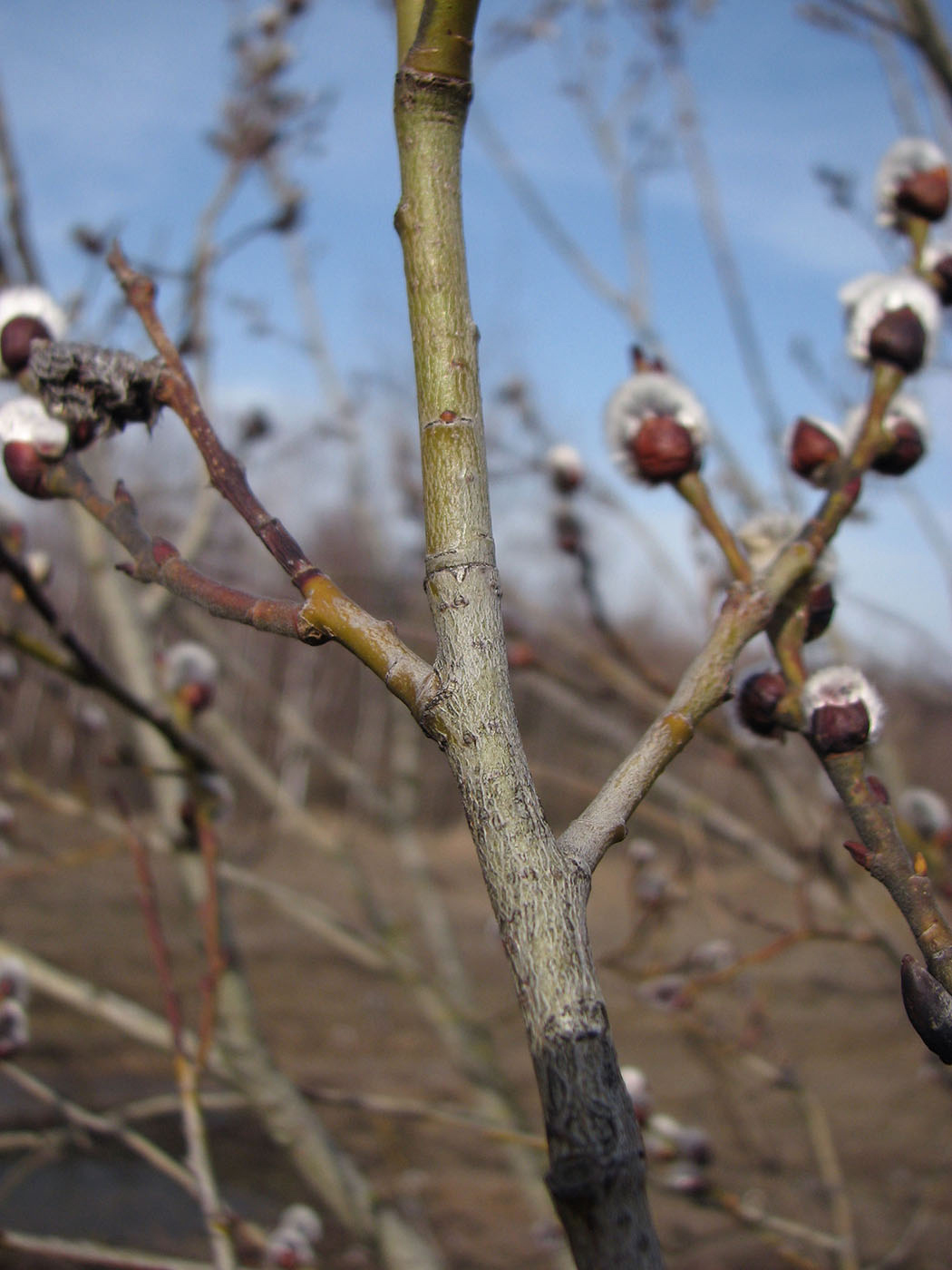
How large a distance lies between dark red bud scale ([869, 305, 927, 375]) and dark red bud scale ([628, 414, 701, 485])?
19cm

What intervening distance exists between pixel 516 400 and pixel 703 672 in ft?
9.81

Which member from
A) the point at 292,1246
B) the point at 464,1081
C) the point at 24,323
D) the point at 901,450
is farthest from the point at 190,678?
the point at 464,1081

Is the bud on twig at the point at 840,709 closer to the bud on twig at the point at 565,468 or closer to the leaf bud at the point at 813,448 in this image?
the leaf bud at the point at 813,448

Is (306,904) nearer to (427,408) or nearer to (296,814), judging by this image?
(296,814)

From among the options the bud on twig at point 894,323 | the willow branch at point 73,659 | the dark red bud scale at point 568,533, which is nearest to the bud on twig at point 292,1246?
the willow branch at point 73,659

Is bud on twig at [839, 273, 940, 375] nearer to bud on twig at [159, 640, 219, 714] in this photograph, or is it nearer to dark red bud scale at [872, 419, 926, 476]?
dark red bud scale at [872, 419, 926, 476]

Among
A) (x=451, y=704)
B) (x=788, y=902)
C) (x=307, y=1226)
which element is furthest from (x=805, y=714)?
(x=788, y=902)

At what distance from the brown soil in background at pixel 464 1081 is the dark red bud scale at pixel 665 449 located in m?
1.08

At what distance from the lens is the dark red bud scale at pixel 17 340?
2.82ft

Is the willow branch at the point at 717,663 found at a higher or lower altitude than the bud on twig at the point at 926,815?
lower

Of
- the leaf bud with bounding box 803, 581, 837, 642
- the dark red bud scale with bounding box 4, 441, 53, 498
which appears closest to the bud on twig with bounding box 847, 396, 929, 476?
the leaf bud with bounding box 803, 581, 837, 642

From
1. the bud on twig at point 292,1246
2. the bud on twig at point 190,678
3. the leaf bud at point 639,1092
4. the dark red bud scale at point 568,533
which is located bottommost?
the bud on twig at point 292,1246

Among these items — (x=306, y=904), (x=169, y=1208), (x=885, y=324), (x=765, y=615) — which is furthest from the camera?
(x=169, y=1208)

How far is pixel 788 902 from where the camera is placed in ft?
34.5
